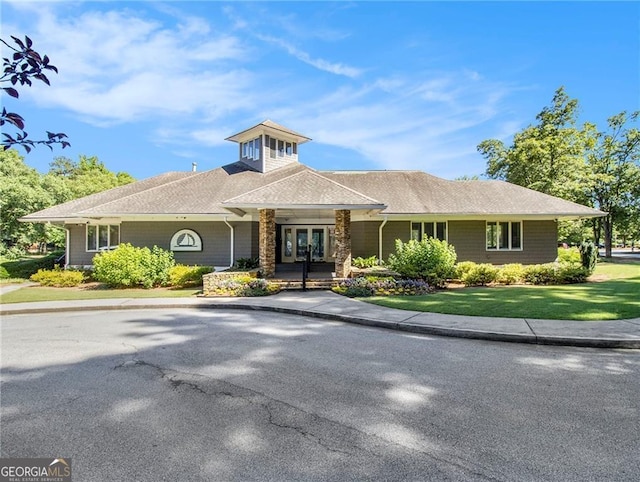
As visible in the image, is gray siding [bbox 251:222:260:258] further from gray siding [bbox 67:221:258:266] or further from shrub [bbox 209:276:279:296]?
shrub [bbox 209:276:279:296]

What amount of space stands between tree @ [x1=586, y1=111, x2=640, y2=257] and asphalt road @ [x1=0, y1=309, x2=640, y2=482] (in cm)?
3152

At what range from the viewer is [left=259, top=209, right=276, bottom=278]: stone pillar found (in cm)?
1439

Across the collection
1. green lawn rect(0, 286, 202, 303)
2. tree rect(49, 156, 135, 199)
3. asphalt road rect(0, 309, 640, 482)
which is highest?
tree rect(49, 156, 135, 199)

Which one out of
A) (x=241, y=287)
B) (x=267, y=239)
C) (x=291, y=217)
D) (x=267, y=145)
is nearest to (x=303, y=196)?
(x=267, y=239)

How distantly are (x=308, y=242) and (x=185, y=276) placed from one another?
26.3 feet

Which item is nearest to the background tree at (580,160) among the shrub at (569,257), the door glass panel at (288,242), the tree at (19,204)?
the shrub at (569,257)

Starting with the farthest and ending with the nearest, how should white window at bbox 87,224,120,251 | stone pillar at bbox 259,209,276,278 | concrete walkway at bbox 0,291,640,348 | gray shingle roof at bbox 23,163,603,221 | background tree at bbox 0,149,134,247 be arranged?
1. background tree at bbox 0,149,134,247
2. white window at bbox 87,224,120,251
3. gray shingle roof at bbox 23,163,603,221
4. stone pillar at bbox 259,209,276,278
5. concrete walkway at bbox 0,291,640,348

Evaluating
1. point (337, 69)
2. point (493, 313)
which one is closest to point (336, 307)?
point (493, 313)

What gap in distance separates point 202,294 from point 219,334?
5.87 meters

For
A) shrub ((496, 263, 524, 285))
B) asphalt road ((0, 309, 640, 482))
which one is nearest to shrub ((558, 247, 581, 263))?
shrub ((496, 263, 524, 285))

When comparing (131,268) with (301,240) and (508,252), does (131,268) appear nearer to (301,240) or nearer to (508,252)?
(301,240)

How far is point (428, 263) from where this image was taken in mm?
13727

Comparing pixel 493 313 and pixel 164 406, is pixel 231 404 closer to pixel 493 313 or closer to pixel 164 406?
pixel 164 406

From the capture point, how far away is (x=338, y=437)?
3.27 metres
